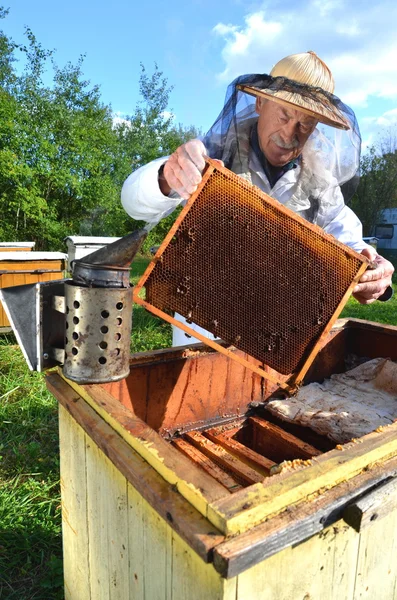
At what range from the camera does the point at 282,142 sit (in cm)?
189

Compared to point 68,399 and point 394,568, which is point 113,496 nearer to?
point 68,399

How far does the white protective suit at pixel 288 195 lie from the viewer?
1720 millimetres

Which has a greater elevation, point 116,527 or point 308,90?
point 308,90

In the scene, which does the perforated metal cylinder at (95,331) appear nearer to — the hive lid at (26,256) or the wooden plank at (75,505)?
the wooden plank at (75,505)

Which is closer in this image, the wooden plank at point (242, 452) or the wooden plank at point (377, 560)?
the wooden plank at point (377, 560)

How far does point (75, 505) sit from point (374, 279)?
4.45 ft

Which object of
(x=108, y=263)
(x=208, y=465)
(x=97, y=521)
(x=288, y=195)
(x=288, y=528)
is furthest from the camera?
(x=288, y=195)

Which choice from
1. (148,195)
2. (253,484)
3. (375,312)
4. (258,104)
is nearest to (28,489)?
(148,195)

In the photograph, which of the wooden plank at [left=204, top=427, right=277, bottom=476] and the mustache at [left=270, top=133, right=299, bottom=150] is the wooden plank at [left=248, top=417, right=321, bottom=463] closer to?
the wooden plank at [left=204, top=427, right=277, bottom=476]

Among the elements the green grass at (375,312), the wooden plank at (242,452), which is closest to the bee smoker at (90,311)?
the wooden plank at (242,452)

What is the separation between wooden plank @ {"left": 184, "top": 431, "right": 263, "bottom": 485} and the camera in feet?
4.86

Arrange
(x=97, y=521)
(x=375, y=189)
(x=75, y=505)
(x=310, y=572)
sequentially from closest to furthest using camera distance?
(x=310, y=572), (x=97, y=521), (x=75, y=505), (x=375, y=189)

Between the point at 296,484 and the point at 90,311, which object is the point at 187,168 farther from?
the point at 296,484

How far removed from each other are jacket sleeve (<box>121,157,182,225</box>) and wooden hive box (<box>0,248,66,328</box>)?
279 centimetres
